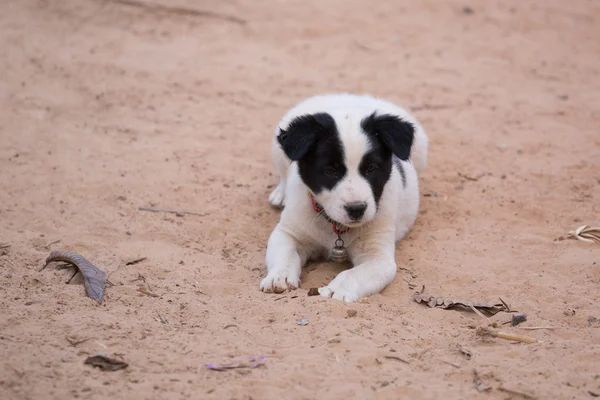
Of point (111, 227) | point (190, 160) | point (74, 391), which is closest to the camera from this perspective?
point (74, 391)

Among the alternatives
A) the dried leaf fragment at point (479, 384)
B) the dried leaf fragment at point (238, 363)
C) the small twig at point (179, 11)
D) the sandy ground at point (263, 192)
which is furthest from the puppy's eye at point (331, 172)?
the small twig at point (179, 11)

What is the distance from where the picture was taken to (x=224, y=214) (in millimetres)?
5770

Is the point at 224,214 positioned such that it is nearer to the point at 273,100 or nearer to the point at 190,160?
the point at 190,160

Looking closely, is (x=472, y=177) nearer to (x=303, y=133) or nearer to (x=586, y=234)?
(x=586, y=234)

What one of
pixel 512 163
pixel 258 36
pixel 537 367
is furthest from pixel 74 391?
pixel 258 36

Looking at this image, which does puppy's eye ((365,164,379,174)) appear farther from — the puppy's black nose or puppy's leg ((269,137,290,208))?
puppy's leg ((269,137,290,208))

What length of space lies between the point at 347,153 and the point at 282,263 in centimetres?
82

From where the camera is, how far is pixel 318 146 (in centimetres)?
473

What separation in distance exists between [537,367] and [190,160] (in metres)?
3.81

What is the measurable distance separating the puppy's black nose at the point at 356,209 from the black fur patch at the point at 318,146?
0.64 ft

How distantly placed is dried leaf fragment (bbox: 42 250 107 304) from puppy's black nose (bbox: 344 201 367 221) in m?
1.52

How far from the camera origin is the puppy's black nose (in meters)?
4.54

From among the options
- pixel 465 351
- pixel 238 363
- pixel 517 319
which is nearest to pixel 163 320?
pixel 238 363

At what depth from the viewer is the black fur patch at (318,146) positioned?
4.66 metres
